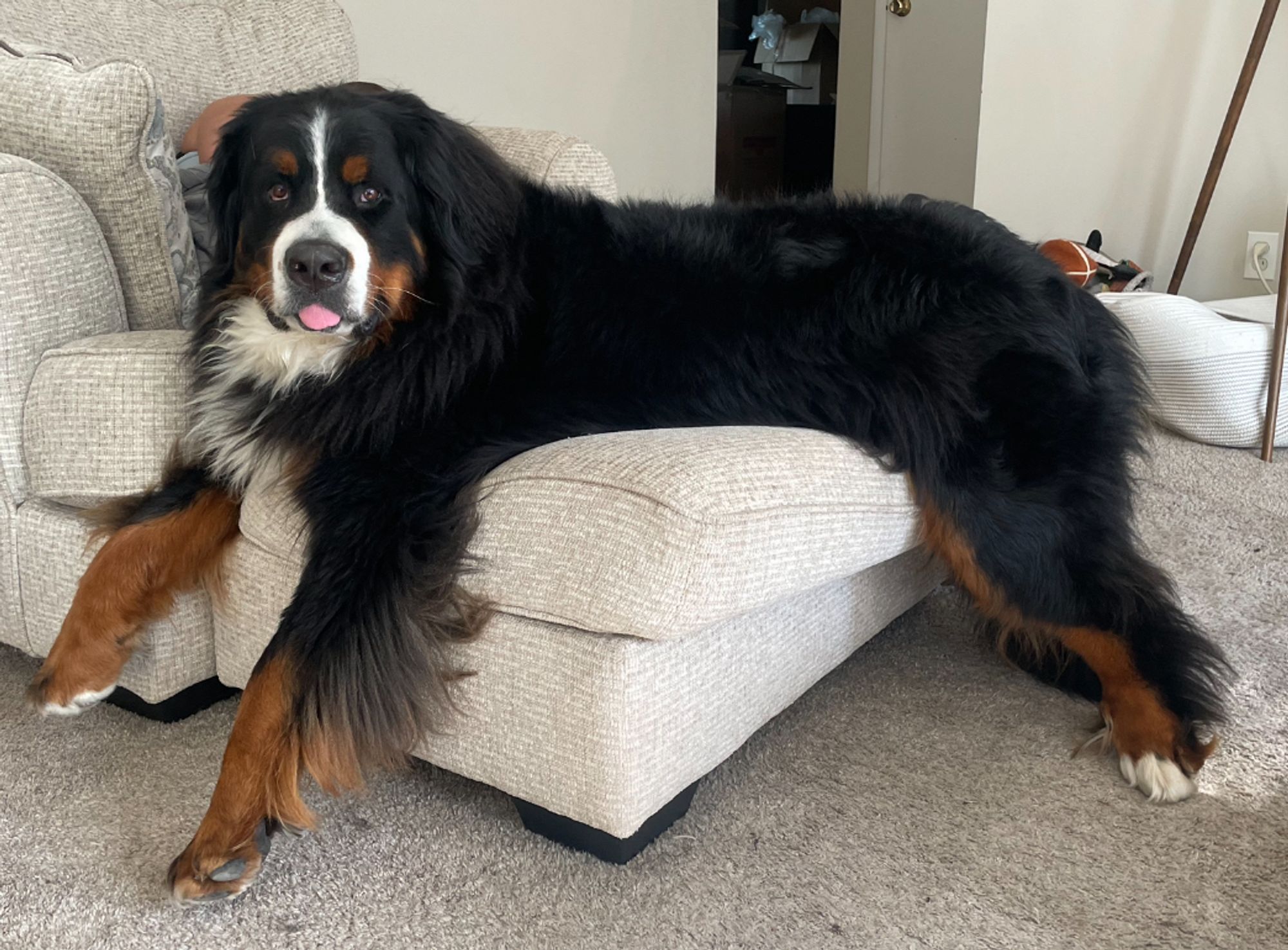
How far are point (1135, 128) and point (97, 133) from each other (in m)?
3.16

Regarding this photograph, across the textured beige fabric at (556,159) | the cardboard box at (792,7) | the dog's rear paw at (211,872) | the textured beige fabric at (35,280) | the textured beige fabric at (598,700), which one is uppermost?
the cardboard box at (792,7)

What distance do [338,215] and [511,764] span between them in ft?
2.25

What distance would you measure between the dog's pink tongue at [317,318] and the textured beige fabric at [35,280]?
1.60 ft

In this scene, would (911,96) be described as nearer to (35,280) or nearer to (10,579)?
(35,280)

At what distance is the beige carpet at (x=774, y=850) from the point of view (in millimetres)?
1188

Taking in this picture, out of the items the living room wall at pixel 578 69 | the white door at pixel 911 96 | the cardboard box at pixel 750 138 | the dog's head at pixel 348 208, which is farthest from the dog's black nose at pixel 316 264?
the cardboard box at pixel 750 138

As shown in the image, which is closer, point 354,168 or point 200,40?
point 354,168

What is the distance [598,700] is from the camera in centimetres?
118

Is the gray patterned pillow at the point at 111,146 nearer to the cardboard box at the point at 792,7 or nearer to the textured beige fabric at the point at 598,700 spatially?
the textured beige fabric at the point at 598,700

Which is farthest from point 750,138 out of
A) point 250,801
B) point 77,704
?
point 250,801

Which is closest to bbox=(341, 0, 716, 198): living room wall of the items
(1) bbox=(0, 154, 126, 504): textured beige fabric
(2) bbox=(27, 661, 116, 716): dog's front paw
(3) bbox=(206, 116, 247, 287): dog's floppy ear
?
(1) bbox=(0, 154, 126, 504): textured beige fabric

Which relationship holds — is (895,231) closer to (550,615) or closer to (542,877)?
(550,615)

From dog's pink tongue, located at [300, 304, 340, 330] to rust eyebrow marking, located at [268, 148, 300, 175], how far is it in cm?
17

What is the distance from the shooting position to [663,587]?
114cm
